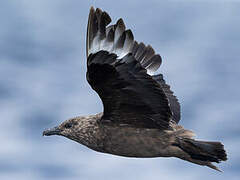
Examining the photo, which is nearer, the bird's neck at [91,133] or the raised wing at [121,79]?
the raised wing at [121,79]

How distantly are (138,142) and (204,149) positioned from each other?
849 millimetres

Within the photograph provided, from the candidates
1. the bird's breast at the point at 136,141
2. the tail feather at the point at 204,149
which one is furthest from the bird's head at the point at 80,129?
the tail feather at the point at 204,149

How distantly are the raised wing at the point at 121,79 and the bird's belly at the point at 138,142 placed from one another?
0.12 metres

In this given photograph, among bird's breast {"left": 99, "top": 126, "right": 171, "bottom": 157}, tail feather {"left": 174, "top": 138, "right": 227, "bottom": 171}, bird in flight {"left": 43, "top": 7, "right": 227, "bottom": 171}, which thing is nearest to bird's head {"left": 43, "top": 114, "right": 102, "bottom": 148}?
bird in flight {"left": 43, "top": 7, "right": 227, "bottom": 171}

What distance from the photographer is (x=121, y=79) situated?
6.32 m

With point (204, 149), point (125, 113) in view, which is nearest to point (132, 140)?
point (125, 113)

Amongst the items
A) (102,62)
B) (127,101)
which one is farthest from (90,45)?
(127,101)

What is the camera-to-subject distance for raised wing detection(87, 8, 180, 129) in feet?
20.3

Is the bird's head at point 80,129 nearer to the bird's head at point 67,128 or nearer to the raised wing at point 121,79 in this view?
the bird's head at point 67,128

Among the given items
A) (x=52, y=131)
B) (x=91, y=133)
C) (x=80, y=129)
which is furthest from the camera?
(x=52, y=131)

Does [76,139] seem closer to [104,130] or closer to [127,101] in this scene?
[104,130]

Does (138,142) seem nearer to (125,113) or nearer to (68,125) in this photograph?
(125,113)

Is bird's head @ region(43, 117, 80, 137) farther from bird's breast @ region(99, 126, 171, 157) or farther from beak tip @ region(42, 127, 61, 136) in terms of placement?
bird's breast @ region(99, 126, 171, 157)

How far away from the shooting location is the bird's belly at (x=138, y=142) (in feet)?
22.4
